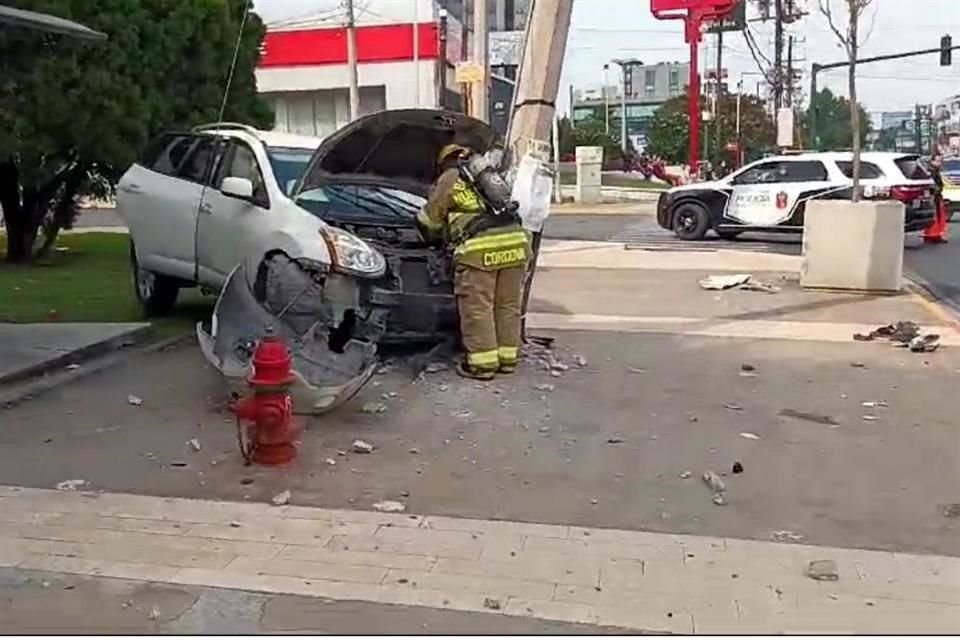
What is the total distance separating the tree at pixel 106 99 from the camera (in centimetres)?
1516

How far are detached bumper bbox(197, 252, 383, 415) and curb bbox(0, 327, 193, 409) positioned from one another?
1157 mm

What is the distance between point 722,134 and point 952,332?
55.4 meters

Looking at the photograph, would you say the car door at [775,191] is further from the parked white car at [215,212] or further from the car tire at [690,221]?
the parked white car at [215,212]

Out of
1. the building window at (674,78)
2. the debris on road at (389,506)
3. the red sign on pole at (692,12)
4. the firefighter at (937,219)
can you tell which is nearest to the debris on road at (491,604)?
the debris on road at (389,506)

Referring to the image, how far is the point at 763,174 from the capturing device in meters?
22.2

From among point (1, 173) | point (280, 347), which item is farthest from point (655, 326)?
point (1, 173)

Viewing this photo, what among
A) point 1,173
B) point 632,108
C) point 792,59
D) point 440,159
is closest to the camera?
point 440,159

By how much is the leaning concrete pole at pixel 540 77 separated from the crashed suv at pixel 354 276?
305mm

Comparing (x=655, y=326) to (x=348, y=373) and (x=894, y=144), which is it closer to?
(x=348, y=373)

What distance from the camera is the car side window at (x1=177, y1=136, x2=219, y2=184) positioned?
1059 cm

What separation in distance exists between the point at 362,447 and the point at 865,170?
16549 millimetres

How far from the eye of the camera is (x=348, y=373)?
305 inches

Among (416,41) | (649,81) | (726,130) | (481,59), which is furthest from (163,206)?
(649,81)

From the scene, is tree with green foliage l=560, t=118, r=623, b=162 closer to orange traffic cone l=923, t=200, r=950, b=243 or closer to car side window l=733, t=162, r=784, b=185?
car side window l=733, t=162, r=784, b=185
